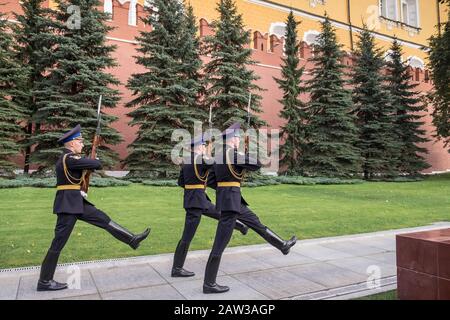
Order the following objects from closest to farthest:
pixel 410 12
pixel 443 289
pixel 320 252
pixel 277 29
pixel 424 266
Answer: pixel 443 289 < pixel 424 266 < pixel 320 252 < pixel 277 29 < pixel 410 12

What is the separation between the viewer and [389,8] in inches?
1228

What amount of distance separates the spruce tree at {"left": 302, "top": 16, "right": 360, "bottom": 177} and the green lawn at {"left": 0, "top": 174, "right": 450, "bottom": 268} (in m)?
5.41

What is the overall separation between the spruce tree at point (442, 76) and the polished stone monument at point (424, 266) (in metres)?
19.0

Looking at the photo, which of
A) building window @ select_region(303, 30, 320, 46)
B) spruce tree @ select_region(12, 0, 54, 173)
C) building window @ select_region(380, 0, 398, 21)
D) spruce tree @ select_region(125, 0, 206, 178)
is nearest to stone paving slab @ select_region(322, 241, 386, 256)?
spruce tree @ select_region(125, 0, 206, 178)

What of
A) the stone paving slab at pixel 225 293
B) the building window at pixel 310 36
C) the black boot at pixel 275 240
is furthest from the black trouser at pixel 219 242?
the building window at pixel 310 36

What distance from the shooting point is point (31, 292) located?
12.5 feet

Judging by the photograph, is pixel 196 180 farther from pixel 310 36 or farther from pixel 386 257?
pixel 310 36

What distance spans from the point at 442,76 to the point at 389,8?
13.8m

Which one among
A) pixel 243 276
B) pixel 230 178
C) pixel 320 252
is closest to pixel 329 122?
pixel 320 252

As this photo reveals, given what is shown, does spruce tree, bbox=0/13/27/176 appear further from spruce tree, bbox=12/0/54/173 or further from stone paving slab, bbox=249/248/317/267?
stone paving slab, bbox=249/248/317/267

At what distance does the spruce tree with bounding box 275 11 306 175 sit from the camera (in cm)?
1966

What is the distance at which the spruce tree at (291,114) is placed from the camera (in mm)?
19656
